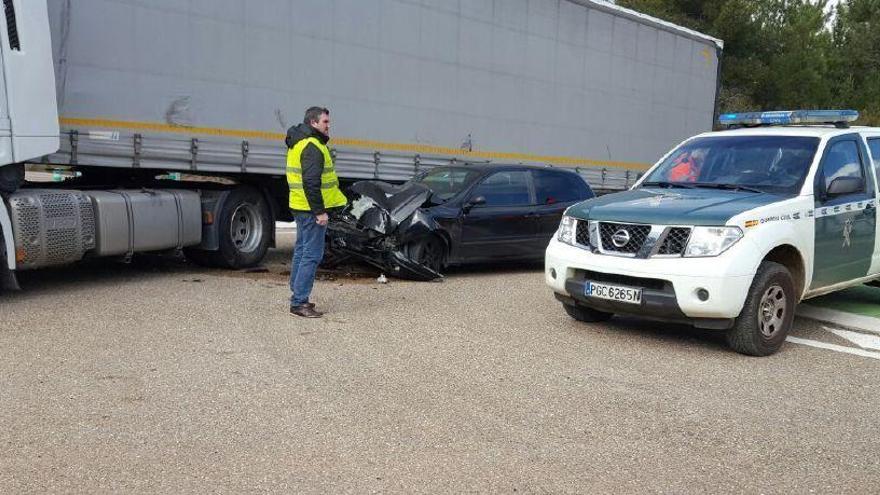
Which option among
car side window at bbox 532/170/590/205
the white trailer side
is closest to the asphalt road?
the white trailer side

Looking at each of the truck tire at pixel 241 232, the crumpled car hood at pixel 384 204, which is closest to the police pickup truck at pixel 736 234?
the crumpled car hood at pixel 384 204

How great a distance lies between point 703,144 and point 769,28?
29.5 meters

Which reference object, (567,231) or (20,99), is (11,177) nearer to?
(20,99)

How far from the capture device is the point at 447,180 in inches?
422

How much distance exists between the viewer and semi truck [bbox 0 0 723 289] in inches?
314

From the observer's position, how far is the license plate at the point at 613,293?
21.0 feet

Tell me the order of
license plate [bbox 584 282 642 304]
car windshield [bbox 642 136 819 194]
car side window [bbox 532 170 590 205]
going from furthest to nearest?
car side window [bbox 532 170 590 205], car windshield [bbox 642 136 819 194], license plate [bbox 584 282 642 304]

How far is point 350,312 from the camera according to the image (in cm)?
765

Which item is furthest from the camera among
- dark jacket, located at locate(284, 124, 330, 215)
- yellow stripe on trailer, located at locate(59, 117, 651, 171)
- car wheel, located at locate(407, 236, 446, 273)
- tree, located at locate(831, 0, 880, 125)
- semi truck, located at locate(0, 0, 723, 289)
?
tree, located at locate(831, 0, 880, 125)

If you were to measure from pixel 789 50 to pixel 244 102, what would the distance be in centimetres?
3015

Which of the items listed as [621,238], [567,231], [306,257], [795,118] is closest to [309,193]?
[306,257]

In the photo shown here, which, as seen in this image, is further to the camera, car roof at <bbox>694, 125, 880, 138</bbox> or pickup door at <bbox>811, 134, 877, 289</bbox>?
car roof at <bbox>694, 125, 880, 138</bbox>

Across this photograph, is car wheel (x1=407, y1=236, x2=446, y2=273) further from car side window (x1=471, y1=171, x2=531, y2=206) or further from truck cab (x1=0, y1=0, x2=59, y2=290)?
truck cab (x1=0, y1=0, x2=59, y2=290)

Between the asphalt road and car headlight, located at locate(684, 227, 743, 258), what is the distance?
81 cm
